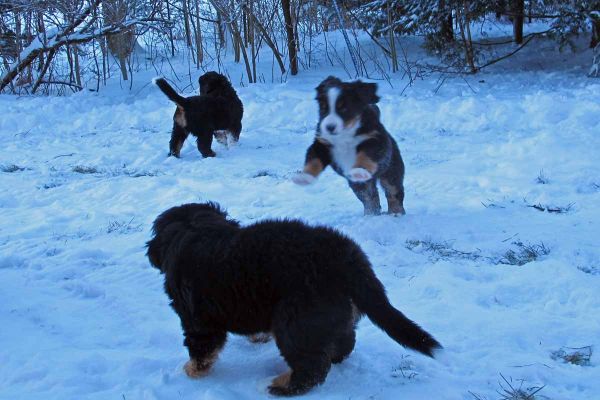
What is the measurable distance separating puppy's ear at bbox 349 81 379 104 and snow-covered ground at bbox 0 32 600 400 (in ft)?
3.47

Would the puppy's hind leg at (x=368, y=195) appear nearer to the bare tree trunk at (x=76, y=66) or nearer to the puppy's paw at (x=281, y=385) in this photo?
the puppy's paw at (x=281, y=385)

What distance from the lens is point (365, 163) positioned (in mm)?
4906

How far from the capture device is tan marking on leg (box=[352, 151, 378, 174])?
16.0 feet

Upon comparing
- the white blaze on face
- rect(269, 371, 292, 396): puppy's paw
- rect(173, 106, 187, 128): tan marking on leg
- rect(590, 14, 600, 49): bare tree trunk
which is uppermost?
rect(590, 14, 600, 49): bare tree trunk

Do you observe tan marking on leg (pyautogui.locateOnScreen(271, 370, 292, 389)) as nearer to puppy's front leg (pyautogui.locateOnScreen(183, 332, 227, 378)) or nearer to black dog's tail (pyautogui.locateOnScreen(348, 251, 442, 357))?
puppy's front leg (pyautogui.locateOnScreen(183, 332, 227, 378))

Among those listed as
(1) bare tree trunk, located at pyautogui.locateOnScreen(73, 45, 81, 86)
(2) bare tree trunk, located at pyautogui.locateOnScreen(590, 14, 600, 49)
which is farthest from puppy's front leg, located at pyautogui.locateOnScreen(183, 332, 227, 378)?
(1) bare tree trunk, located at pyautogui.locateOnScreen(73, 45, 81, 86)

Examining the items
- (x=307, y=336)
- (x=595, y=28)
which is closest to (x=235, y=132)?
(x=307, y=336)

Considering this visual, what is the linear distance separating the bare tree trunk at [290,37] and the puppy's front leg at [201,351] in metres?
12.4

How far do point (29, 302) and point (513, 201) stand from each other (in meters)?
4.38

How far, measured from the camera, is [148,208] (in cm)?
607

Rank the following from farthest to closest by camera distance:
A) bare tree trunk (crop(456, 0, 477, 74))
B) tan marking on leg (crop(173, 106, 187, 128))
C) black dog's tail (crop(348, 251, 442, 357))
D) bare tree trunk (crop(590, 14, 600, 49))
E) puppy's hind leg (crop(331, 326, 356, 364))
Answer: bare tree trunk (crop(456, 0, 477, 74))
bare tree trunk (crop(590, 14, 600, 49))
tan marking on leg (crop(173, 106, 187, 128))
puppy's hind leg (crop(331, 326, 356, 364))
black dog's tail (crop(348, 251, 442, 357))

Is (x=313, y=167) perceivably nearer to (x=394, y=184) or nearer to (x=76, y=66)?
(x=394, y=184)

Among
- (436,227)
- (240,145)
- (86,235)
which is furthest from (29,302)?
(240,145)

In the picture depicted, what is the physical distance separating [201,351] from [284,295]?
1.82ft
